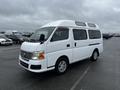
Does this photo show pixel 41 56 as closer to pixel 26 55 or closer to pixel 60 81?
pixel 26 55

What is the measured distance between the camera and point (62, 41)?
18.3 feet

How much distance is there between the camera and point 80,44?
260 inches

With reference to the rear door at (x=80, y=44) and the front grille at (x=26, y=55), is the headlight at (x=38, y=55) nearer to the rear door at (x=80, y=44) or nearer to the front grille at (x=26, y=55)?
the front grille at (x=26, y=55)

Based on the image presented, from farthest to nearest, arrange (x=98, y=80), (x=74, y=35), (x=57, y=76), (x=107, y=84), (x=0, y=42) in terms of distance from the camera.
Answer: (x=0, y=42) < (x=74, y=35) < (x=57, y=76) < (x=98, y=80) < (x=107, y=84)

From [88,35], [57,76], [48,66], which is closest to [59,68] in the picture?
[57,76]

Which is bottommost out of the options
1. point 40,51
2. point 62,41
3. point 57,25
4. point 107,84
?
point 107,84

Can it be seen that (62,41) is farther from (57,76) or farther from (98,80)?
(98,80)

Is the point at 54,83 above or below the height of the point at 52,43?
below

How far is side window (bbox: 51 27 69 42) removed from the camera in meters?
5.36

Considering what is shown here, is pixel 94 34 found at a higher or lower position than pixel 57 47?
higher

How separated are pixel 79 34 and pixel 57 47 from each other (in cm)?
181

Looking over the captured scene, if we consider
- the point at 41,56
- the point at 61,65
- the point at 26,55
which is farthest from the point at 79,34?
the point at 26,55

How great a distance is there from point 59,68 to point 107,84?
2.07 m

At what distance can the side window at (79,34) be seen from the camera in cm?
632
